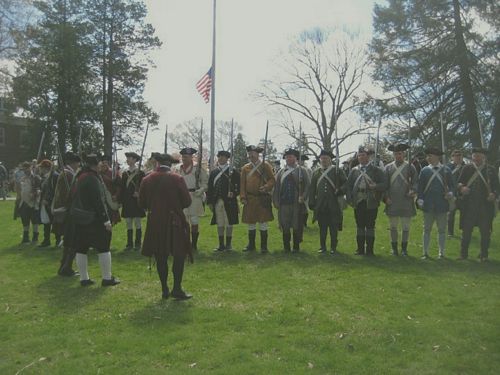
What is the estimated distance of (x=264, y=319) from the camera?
634 cm

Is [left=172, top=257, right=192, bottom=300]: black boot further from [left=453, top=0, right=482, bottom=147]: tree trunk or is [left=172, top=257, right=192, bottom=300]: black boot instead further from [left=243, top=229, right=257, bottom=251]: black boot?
[left=453, top=0, right=482, bottom=147]: tree trunk

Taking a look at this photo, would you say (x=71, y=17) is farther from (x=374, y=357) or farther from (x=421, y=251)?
(x=374, y=357)

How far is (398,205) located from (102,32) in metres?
36.2

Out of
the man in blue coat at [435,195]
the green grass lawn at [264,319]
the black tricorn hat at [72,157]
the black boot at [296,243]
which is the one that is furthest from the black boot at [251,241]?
the black tricorn hat at [72,157]

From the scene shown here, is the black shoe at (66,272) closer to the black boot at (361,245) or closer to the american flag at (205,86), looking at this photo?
the black boot at (361,245)

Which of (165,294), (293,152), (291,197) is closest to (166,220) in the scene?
(165,294)

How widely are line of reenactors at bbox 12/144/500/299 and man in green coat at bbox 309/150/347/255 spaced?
22 mm

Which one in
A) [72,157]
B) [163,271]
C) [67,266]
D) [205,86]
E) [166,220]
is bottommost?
[67,266]

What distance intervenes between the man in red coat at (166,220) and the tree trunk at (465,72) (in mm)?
21337

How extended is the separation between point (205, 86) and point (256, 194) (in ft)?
44.9

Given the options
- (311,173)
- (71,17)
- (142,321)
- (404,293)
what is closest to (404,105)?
(311,173)

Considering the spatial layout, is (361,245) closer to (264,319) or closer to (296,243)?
(296,243)

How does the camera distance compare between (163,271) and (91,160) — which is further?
(91,160)

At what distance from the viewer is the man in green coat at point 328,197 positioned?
10758 millimetres
